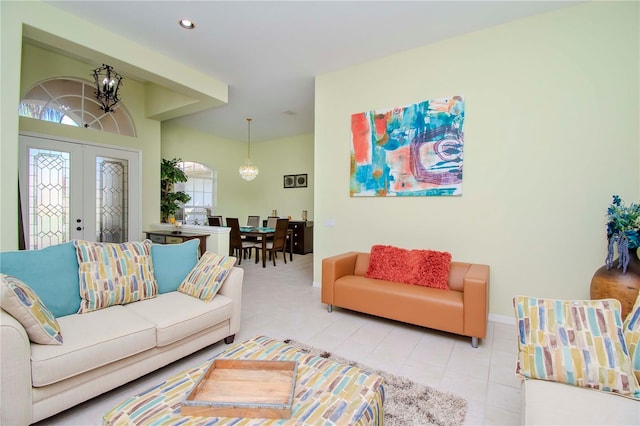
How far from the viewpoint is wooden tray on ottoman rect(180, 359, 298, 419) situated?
114 cm

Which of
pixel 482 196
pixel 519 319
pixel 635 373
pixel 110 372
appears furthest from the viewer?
pixel 482 196

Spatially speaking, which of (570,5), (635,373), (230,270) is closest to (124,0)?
(230,270)

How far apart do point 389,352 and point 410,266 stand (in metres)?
1.04

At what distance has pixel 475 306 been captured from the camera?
249cm

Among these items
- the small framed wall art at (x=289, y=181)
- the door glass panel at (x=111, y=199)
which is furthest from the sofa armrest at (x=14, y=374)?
the small framed wall art at (x=289, y=181)

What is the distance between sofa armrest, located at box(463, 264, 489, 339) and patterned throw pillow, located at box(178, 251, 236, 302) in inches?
83.5

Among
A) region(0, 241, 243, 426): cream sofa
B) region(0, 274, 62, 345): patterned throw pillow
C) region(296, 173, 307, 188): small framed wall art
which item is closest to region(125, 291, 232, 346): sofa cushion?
region(0, 241, 243, 426): cream sofa

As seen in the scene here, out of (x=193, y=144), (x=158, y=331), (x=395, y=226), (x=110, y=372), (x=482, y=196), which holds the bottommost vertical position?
(x=110, y=372)

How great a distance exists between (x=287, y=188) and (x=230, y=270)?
5.57 meters

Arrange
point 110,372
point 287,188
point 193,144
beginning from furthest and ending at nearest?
point 287,188 < point 193,144 < point 110,372

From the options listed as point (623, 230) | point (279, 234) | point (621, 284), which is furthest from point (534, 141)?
point (279, 234)

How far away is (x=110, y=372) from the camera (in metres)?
1.76

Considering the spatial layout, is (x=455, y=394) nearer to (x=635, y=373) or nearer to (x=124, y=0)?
(x=635, y=373)

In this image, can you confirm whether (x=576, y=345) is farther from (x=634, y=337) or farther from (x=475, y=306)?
(x=475, y=306)
